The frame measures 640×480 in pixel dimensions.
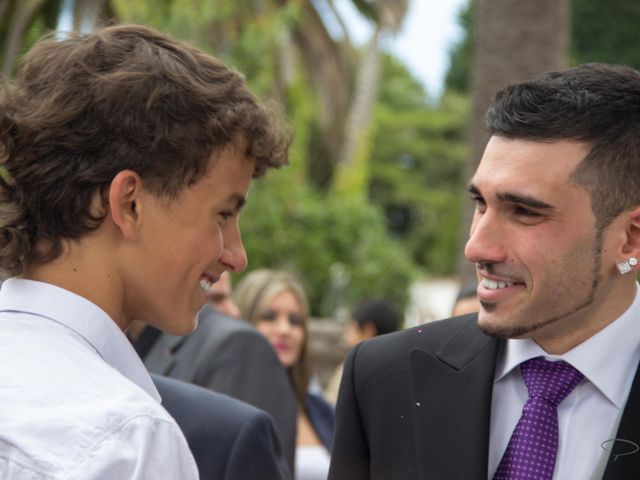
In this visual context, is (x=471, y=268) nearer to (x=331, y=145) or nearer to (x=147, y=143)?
(x=147, y=143)

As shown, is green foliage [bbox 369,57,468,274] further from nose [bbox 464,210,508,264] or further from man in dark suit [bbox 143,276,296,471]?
nose [bbox 464,210,508,264]

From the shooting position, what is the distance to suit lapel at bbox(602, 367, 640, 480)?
2273 millimetres

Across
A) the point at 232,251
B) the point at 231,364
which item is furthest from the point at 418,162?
the point at 232,251

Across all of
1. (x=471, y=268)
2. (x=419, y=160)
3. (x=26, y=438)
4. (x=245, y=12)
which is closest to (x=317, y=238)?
(x=245, y=12)

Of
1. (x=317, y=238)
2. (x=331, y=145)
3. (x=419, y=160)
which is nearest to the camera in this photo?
(x=317, y=238)

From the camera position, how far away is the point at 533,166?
2404 millimetres

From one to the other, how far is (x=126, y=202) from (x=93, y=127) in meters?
0.17

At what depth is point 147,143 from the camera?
1.96 meters

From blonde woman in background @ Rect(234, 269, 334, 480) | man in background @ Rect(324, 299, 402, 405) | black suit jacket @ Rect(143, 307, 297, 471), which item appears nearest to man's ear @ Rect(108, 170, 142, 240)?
black suit jacket @ Rect(143, 307, 297, 471)

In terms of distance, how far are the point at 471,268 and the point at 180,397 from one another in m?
4.81

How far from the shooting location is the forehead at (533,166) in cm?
239

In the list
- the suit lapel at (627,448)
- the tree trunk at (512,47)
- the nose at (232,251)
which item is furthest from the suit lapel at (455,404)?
the tree trunk at (512,47)

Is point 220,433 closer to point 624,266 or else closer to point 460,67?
point 624,266

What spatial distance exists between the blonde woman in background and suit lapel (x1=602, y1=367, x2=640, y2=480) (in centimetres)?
346
